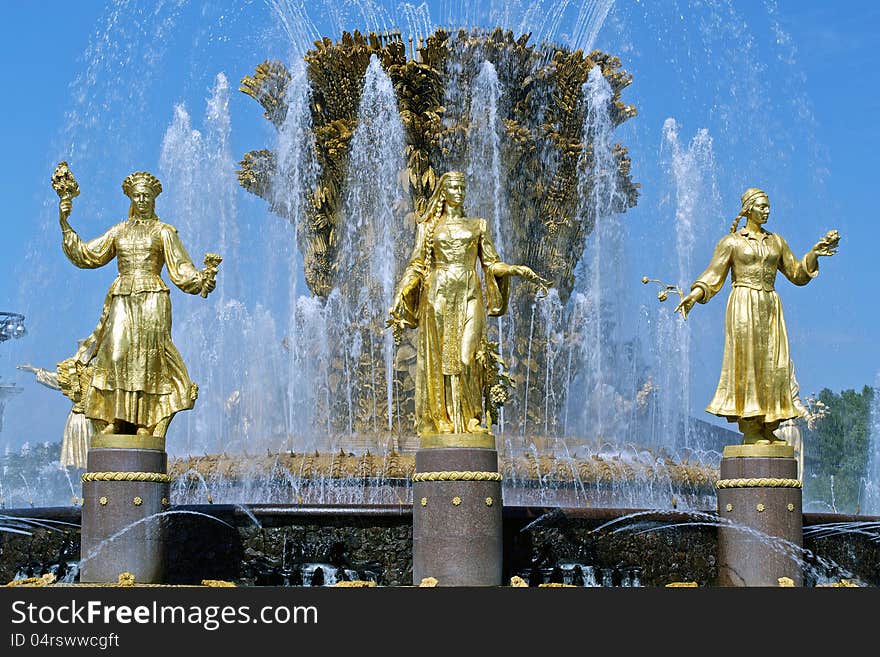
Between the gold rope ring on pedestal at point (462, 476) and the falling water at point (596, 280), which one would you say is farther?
the falling water at point (596, 280)

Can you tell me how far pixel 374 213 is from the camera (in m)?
18.7

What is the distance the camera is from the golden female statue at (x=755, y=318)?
12062 millimetres

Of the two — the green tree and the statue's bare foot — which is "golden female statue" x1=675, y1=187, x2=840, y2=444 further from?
the green tree

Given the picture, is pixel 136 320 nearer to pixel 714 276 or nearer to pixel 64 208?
pixel 64 208

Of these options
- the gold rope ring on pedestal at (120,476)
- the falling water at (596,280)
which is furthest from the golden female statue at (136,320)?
the falling water at (596,280)

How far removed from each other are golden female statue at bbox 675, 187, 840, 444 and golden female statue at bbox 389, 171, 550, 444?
192cm

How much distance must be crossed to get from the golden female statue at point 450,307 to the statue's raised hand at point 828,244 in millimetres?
2776

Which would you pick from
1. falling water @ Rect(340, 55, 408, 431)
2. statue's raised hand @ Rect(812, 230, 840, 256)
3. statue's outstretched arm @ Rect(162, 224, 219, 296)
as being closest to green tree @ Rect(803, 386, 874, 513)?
falling water @ Rect(340, 55, 408, 431)

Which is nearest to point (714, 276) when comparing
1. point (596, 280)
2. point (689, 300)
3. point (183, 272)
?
point (689, 300)

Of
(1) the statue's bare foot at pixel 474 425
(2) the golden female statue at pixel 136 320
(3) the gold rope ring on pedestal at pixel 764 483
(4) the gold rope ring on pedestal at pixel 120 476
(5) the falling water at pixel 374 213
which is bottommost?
(3) the gold rope ring on pedestal at pixel 764 483

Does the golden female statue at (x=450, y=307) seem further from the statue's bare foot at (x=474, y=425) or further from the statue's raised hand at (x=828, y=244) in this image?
the statue's raised hand at (x=828, y=244)

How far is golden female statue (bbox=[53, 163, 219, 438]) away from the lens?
11.7 m

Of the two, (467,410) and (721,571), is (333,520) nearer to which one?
(467,410)

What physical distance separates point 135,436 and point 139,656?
3473 mm
